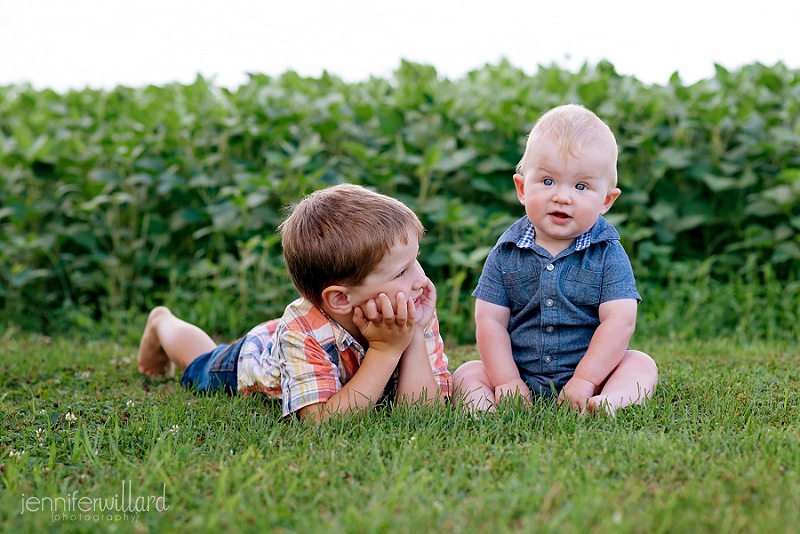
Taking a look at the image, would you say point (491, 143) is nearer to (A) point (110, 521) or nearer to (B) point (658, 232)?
(B) point (658, 232)

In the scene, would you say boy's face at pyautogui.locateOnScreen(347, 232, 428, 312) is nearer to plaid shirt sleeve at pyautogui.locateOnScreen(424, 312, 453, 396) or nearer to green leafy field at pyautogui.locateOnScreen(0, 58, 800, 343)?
plaid shirt sleeve at pyautogui.locateOnScreen(424, 312, 453, 396)

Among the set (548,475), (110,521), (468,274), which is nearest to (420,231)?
(548,475)

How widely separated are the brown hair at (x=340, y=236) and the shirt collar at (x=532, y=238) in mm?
432

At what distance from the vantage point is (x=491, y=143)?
16.8 ft

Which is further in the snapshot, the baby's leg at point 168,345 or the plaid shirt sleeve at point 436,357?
the baby's leg at point 168,345

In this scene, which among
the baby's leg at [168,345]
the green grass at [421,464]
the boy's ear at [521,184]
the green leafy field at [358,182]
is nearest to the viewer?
the green grass at [421,464]

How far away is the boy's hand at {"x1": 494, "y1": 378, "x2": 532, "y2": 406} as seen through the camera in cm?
273

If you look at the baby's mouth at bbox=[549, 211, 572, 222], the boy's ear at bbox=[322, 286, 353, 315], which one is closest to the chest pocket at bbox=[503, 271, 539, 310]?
the baby's mouth at bbox=[549, 211, 572, 222]

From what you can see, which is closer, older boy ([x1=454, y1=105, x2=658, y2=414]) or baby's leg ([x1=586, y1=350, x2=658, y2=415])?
baby's leg ([x1=586, y1=350, x2=658, y2=415])

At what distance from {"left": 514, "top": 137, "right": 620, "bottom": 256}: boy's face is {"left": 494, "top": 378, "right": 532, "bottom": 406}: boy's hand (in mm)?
535

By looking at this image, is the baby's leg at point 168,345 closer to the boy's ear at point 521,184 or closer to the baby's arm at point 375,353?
the baby's arm at point 375,353

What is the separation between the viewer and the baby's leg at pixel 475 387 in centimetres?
277

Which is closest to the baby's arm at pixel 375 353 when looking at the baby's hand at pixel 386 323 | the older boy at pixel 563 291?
the baby's hand at pixel 386 323

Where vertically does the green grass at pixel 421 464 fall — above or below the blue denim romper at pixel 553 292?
below
